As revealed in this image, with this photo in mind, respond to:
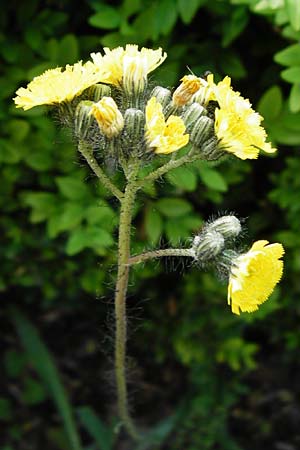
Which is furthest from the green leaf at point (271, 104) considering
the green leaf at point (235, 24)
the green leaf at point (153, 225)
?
the green leaf at point (153, 225)

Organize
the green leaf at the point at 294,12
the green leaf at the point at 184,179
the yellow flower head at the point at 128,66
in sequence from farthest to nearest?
the green leaf at the point at 184,179 < the green leaf at the point at 294,12 < the yellow flower head at the point at 128,66

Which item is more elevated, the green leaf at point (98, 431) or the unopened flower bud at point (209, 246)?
the unopened flower bud at point (209, 246)

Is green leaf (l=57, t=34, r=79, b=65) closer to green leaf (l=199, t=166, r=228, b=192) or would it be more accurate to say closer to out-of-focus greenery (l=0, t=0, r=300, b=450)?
out-of-focus greenery (l=0, t=0, r=300, b=450)

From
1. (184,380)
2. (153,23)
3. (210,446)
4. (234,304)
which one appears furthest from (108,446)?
(153,23)

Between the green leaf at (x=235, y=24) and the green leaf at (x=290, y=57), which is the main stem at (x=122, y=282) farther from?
the green leaf at (x=235, y=24)

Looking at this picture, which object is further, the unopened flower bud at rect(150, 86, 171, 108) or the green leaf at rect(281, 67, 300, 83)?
the green leaf at rect(281, 67, 300, 83)

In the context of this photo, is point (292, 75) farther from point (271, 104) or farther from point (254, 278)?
point (254, 278)

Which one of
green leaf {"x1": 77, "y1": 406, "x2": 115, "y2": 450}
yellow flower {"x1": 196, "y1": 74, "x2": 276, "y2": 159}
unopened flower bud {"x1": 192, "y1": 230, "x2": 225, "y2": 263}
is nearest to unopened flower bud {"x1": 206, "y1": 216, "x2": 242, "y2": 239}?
unopened flower bud {"x1": 192, "y1": 230, "x2": 225, "y2": 263}

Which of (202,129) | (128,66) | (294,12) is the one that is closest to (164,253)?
(202,129)
